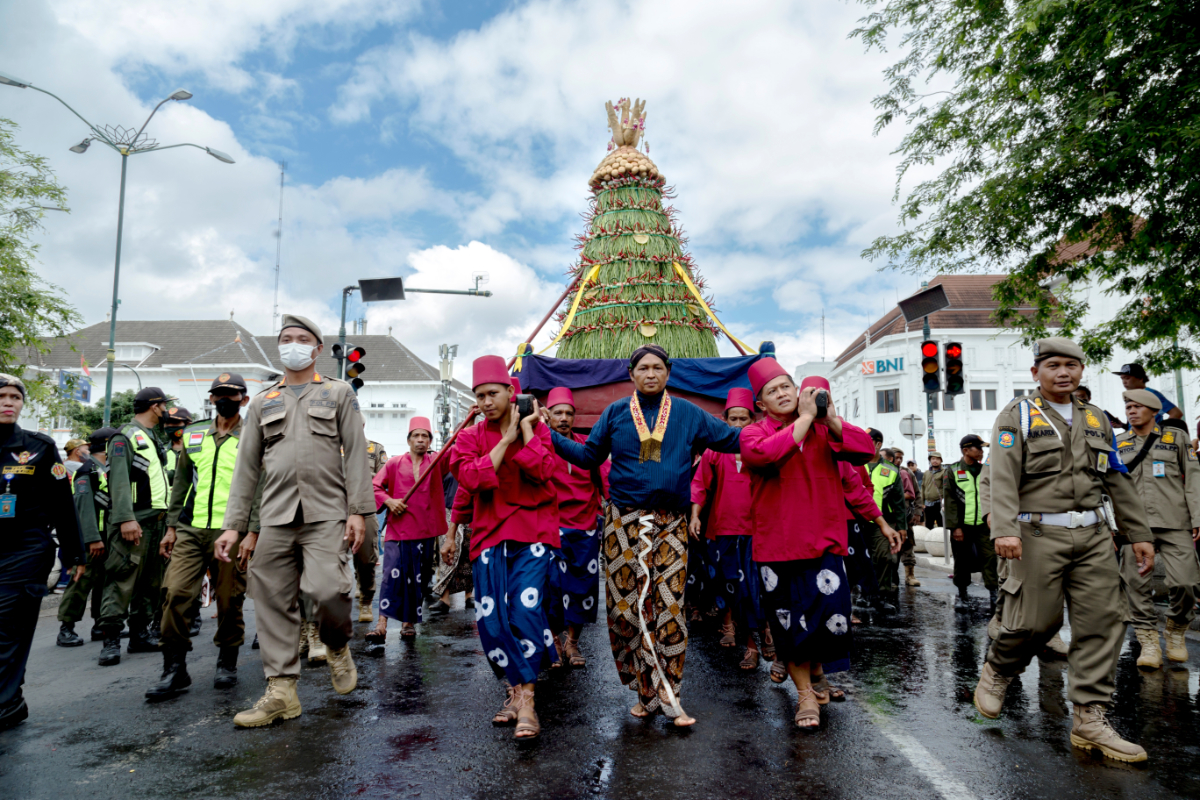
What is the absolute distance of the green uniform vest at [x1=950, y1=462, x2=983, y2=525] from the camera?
7.99 metres

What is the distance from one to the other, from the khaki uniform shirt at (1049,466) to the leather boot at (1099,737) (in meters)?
0.91

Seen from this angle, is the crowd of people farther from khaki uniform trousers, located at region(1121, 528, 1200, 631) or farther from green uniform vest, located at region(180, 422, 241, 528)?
khaki uniform trousers, located at region(1121, 528, 1200, 631)

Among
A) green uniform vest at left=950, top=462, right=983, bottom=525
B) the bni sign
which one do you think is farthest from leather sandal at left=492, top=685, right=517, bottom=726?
the bni sign

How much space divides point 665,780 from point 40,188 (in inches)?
911

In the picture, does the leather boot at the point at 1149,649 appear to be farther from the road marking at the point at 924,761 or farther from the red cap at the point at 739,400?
the red cap at the point at 739,400

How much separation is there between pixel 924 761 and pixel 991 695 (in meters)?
0.85

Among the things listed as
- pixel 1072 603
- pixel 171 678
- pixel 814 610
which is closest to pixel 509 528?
pixel 814 610

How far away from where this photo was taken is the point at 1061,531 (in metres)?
4.11

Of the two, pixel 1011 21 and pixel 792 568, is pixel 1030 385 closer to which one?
pixel 1011 21

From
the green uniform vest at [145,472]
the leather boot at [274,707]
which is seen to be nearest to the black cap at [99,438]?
the green uniform vest at [145,472]

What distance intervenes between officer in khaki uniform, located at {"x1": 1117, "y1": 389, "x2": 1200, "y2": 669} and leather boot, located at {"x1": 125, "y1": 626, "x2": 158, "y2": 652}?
25.8 ft

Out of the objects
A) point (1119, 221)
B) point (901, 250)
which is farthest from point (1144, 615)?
point (901, 250)

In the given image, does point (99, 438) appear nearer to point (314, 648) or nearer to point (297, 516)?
point (314, 648)

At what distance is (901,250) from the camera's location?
11.9 m
